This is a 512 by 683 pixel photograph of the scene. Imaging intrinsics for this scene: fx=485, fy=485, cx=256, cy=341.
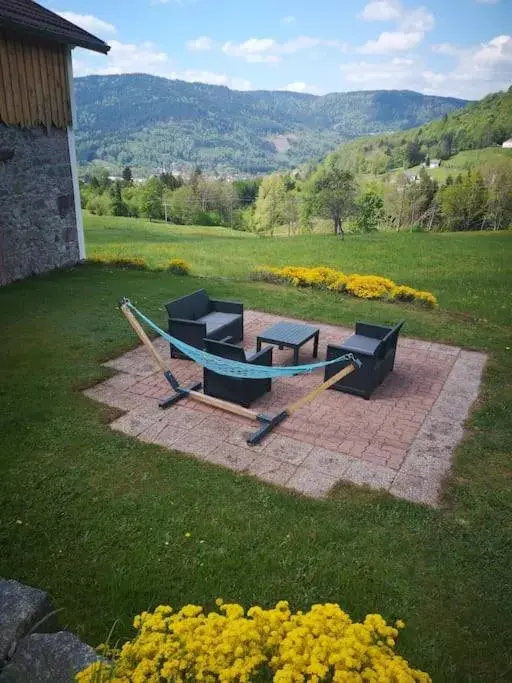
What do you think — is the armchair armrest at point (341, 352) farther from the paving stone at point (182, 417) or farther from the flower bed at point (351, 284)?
the flower bed at point (351, 284)

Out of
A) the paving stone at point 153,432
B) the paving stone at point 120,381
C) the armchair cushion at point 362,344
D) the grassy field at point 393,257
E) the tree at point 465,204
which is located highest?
the tree at point 465,204

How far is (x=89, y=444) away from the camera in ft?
18.2

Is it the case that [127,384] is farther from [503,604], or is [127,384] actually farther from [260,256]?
[260,256]

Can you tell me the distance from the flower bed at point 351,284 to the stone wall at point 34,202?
532 centimetres

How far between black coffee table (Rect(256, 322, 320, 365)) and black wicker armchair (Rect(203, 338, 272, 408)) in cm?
90

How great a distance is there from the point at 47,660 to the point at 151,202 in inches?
2604

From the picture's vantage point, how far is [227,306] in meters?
8.59

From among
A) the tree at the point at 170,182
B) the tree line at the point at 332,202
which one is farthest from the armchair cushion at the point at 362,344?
the tree at the point at 170,182

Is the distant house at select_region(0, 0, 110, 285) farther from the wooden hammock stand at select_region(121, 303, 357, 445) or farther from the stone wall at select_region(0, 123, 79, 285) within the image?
the wooden hammock stand at select_region(121, 303, 357, 445)

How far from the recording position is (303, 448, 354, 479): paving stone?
523 centimetres

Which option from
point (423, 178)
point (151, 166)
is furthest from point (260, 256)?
point (151, 166)

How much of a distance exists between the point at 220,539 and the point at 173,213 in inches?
2613

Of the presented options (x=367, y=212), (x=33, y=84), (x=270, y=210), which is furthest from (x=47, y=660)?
(x=270, y=210)

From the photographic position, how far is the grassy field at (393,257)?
1355 cm
